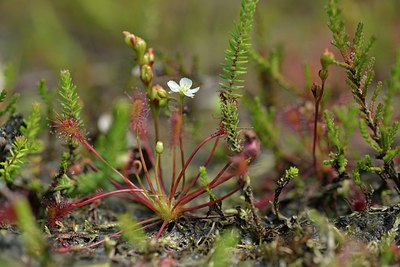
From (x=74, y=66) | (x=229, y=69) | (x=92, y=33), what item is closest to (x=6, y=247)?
(x=229, y=69)

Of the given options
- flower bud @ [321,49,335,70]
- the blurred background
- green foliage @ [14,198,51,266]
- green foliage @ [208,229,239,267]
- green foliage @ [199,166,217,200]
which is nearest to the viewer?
green foliage @ [14,198,51,266]

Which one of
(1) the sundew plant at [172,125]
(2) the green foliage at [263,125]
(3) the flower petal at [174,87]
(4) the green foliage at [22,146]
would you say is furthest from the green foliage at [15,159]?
(2) the green foliage at [263,125]

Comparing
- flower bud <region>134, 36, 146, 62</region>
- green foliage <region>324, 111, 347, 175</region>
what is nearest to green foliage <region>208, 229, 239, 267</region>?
green foliage <region>324, 111, 347, 175</region>

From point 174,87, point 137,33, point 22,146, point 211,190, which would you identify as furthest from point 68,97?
point 137,33

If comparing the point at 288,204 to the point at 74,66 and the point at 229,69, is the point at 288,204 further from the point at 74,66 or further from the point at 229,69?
the point at 74,66

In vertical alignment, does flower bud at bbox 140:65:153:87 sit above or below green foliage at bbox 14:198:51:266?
above

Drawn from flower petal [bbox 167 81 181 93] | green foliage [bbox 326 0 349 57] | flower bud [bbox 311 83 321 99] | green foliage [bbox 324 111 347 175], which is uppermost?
green foliage [bbox 326 0 349 57]

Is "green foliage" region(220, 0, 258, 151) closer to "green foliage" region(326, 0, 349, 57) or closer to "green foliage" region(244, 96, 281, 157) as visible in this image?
"green foliage" region(326, 0, 349, 57)

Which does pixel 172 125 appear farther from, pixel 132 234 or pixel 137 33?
pixel 137 33
